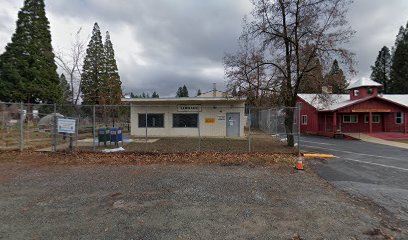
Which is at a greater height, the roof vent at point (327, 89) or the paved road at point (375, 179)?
the roof vent at point (327, 89)

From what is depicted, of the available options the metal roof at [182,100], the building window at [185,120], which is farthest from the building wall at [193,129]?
the metal roof at [182,100]

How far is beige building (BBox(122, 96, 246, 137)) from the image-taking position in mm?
19250

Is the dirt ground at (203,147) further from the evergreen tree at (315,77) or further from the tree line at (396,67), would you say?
the tree line at (396,67)

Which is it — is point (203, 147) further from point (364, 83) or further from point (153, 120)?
point (364, 83)

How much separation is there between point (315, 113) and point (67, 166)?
90.5 ft

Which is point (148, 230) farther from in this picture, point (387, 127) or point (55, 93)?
point (55, 93)

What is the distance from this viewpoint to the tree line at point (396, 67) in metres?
45.2

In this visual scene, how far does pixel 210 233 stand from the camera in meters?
3.53

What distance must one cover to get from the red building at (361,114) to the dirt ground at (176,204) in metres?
19.8

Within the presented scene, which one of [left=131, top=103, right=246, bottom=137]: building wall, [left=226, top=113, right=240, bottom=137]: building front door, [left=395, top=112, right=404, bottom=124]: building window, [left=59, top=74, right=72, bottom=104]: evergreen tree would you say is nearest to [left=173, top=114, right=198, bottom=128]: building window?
[left=131, top=103, right=246, bottom=137]: building wall

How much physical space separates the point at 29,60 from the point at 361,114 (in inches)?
1706

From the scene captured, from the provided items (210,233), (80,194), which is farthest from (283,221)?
(80,194)

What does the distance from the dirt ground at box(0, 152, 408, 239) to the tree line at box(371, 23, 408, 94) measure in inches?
2155

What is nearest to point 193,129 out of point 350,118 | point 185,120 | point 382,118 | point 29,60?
point 185,120
